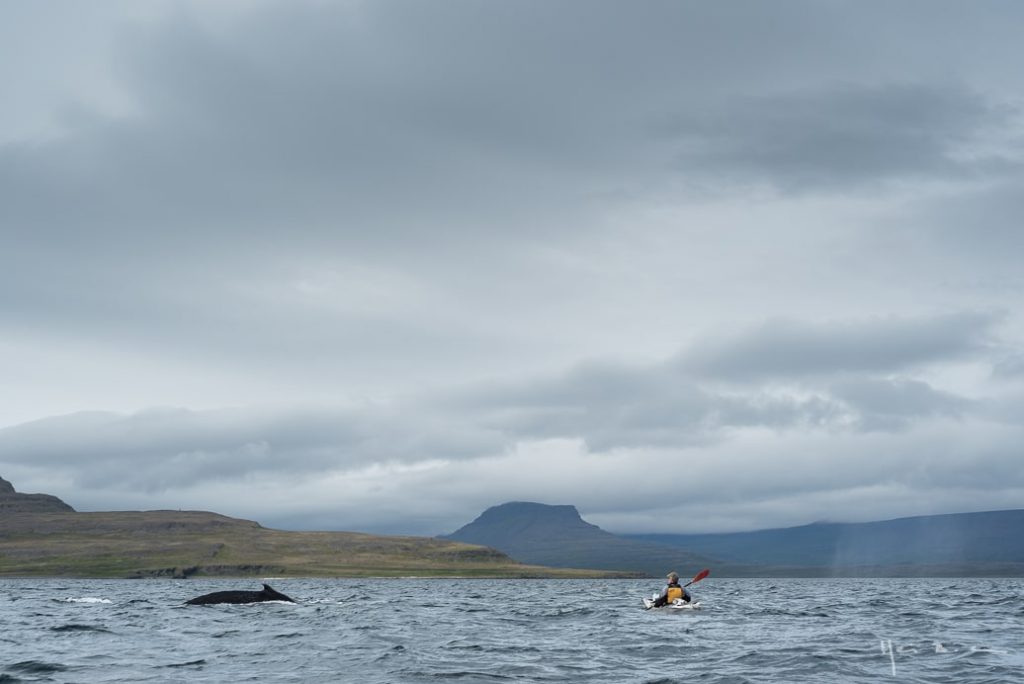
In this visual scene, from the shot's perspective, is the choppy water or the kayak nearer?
the choppy water

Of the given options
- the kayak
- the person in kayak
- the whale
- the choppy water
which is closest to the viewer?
the choppy water

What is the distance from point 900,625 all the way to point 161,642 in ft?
132

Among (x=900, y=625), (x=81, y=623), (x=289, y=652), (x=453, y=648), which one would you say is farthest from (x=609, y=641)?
(x=81, y=623)

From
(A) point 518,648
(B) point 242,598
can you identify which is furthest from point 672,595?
(B) point 242,598

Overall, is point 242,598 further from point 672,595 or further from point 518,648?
point 518,648

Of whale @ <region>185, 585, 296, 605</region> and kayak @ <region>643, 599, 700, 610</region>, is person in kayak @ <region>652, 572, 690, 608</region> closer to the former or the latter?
kayak @ <region>643, 599, 700, 610</region>

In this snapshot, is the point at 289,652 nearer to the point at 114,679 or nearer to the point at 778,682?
the point at 114,679

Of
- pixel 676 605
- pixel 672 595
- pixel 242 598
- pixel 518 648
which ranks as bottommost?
pixel 518 648

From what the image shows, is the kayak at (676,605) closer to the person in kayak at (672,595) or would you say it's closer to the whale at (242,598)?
the person in kayak at (672,595)

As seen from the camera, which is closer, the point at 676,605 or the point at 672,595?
the point at 676,605

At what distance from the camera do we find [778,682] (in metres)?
31.8

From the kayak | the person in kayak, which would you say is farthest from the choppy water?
the person in kayak

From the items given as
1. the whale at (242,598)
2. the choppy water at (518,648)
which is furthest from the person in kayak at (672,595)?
the whale at (242,598)

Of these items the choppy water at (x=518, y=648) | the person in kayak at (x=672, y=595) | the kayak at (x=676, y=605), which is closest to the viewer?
the choppy water at (x=518, y=648)
